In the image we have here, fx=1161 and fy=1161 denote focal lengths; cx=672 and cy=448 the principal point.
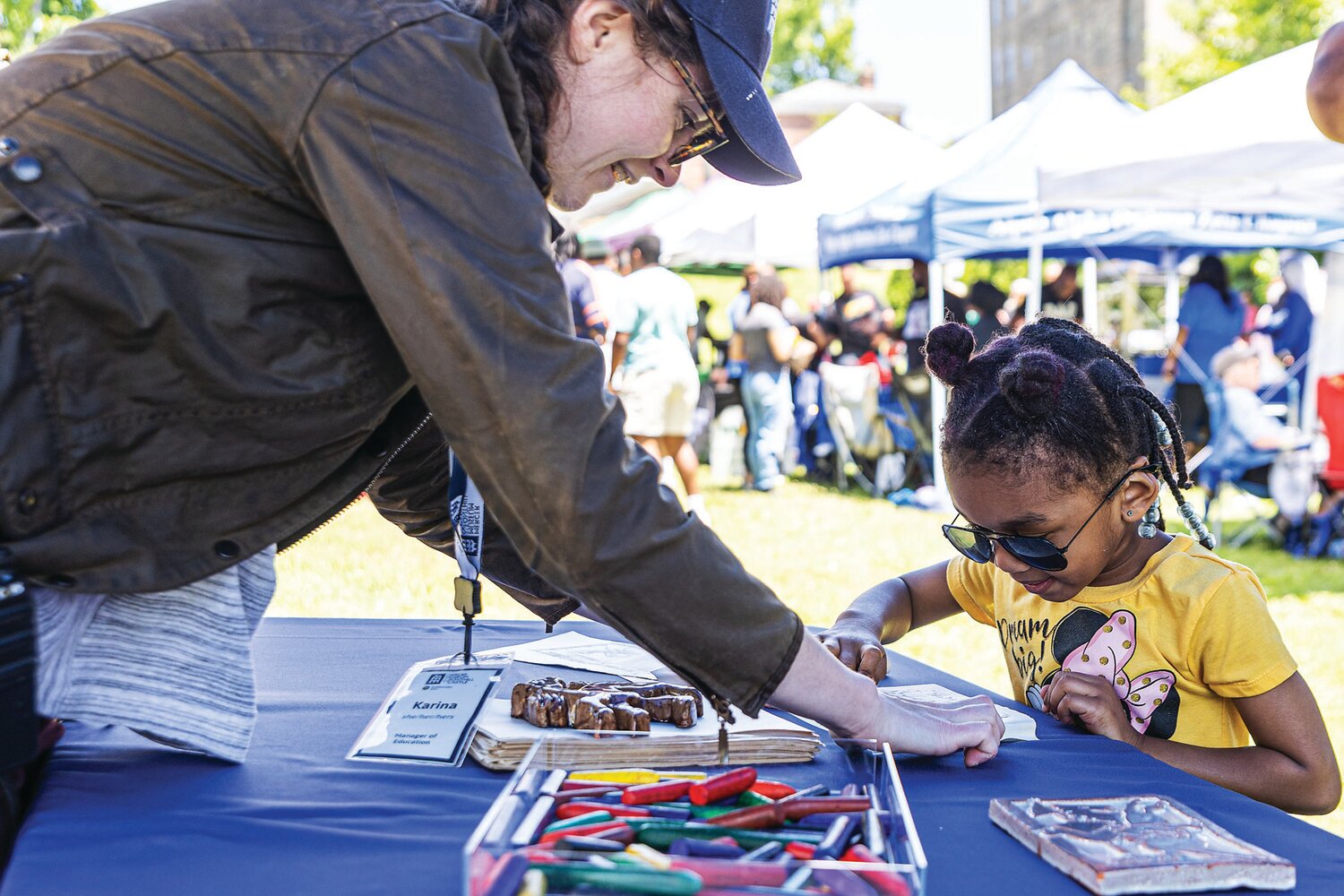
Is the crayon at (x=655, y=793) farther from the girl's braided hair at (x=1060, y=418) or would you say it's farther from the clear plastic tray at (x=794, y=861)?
the girl's braided hair at (x=1060, y=418)

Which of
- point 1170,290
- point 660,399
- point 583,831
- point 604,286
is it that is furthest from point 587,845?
point 1170,290

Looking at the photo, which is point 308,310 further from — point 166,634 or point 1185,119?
point 1185,119

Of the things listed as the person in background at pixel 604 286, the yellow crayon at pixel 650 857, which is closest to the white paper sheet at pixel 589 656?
the yellow crayon at pixel 650 857

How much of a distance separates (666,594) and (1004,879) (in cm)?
39

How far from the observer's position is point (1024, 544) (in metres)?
1.73

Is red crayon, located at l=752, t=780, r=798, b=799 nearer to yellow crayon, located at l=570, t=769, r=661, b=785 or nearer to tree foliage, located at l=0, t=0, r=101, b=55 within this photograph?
yellow crayon, located at l=570, t=769, r=661, b=785

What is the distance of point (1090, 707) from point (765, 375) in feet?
25.5

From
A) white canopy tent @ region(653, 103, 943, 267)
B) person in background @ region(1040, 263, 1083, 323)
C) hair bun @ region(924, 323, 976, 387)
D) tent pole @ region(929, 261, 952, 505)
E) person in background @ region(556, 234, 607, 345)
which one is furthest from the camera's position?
white canopy tent @ region(653, 103, 943, 267)

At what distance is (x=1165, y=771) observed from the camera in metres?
1.36

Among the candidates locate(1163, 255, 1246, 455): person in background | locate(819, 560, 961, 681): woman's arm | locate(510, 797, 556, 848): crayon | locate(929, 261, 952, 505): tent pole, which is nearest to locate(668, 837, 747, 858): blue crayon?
locate(510, 797, 556, 848): crayon

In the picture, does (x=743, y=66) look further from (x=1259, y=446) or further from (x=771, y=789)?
(x=1259, y=446)

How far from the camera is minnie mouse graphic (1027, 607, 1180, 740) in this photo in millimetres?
1689

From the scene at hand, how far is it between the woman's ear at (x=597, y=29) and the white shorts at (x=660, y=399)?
230 inches

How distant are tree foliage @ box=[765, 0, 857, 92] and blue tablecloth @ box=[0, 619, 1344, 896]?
37.4 meters
